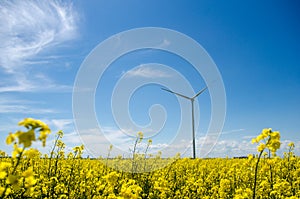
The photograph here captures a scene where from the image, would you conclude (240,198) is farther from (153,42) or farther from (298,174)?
(153,42)

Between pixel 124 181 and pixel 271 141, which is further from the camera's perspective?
pixel 124 181

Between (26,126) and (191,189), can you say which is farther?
→ (191,189)

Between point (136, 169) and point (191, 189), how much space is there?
2421mm

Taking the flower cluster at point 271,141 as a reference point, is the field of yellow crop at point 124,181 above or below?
below

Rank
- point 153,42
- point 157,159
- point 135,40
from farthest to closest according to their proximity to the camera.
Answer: point 153,42 → point 135,40 → point 157,159

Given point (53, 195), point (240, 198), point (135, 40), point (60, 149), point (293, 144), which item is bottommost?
point (53, 195)

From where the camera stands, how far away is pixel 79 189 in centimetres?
626

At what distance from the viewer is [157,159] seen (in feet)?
36.6

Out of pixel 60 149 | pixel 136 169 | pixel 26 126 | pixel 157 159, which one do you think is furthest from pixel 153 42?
pixel 26 126

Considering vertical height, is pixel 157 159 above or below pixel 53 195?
above

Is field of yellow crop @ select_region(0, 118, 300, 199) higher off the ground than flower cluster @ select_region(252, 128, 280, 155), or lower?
lower

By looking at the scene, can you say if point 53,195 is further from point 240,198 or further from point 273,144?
point 273,144

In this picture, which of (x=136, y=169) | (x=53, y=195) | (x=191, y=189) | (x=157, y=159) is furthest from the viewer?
(x=157, y=159)

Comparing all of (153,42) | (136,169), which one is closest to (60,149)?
(136,169)
